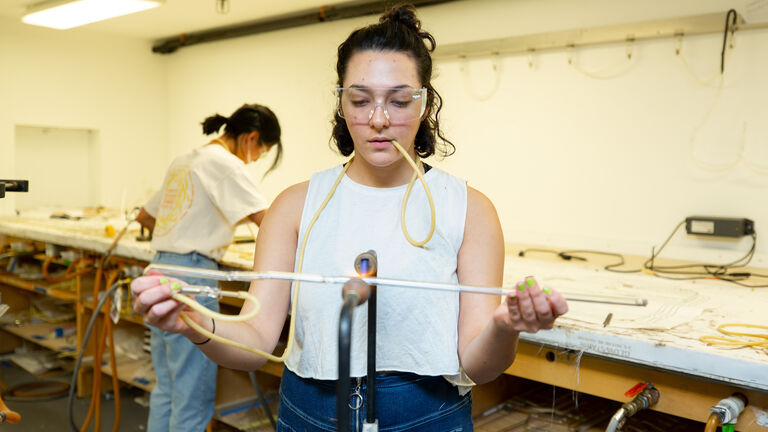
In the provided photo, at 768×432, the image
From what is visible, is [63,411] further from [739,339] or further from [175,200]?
[739,339]

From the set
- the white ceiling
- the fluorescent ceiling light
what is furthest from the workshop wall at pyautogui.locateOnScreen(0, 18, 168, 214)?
the fluorescent ceiling light

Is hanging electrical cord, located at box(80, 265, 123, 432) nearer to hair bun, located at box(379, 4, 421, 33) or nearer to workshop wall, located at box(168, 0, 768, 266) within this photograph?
workshop wall, located at box(168, 0, 768, 266)

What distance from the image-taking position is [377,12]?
156 inches

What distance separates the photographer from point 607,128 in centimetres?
304

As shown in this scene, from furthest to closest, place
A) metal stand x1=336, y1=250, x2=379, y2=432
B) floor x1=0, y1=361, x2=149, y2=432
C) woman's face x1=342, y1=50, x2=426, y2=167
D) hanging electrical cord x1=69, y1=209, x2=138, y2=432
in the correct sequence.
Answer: floor x1=0, y1=361, x2=149, y2=432
hanging electrical cord x1=69, y1=209, x2=138, y2=432
woman's face x1=342, y1=50, x2=426, y2=167
metal stand x1=336, y1=250, x2=379, y2=432

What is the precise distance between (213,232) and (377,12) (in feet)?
7.12

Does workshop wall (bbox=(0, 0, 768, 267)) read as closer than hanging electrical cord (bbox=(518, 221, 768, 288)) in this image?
No

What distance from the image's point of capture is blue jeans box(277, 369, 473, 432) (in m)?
1.04

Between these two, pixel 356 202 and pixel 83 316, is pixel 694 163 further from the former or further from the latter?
pixel 83 316

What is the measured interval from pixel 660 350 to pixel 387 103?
2.79 ft

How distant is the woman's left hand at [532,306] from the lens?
79cm

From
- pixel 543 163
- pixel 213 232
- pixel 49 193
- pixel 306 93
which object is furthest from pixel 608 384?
pixel 49 193

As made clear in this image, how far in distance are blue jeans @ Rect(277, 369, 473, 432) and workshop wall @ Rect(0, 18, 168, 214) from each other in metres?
4.51

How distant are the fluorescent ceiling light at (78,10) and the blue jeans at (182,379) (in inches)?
63.4
